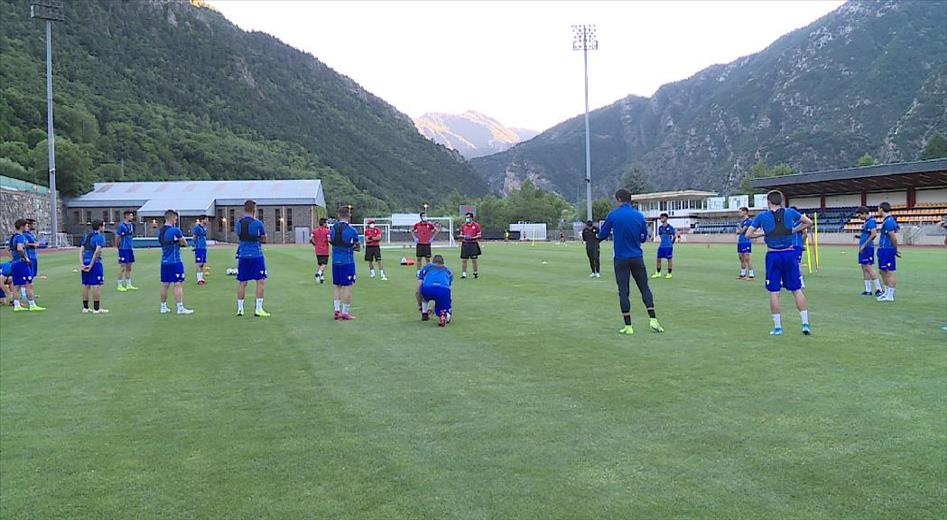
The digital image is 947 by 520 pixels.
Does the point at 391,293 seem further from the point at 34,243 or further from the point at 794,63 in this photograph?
the point at 794,63

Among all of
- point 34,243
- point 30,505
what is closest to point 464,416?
point 30,505

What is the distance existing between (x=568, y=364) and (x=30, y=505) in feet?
17.9

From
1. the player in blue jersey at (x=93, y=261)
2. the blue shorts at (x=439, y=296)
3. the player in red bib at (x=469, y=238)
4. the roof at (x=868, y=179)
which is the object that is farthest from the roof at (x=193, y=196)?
the blue shorts at (x=439, y=296)

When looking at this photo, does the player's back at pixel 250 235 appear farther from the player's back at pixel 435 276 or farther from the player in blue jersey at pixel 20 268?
the player in blue jersey at pixel 20 268

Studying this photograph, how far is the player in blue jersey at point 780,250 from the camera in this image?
9586mm

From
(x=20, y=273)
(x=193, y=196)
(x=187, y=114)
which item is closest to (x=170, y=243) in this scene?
(x=20, y=273)

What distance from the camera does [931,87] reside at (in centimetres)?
11569

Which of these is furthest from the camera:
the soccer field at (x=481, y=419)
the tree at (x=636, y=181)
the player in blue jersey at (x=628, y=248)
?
the tree at (x=636, y=181)

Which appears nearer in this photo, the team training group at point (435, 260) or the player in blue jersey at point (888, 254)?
the team training group at point (435, 260)

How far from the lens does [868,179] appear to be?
58.4m

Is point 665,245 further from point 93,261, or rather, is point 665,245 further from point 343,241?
point 93,261

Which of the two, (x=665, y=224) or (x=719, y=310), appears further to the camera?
(x=665, y=224)

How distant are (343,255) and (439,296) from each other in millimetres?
2030

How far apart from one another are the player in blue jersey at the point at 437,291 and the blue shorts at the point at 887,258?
9.04 metres
